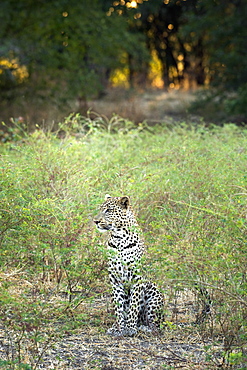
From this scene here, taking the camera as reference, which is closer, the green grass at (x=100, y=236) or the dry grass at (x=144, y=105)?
the green grass at (x=100, y=236)

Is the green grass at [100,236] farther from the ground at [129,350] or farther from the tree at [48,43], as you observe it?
the tree at [48,43]

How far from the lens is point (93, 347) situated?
4789 mm

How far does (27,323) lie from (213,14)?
15291 millimetres

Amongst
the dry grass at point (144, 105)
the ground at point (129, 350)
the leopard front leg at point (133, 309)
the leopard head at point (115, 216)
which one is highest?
the leopard head at point (115, 216)

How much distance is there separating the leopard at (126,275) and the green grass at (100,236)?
141 millimetres

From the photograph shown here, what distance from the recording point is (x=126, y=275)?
511 cm

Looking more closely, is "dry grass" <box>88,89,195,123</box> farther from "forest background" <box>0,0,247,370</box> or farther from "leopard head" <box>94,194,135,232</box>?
"leopard head" <box>94,194,135,232</box>

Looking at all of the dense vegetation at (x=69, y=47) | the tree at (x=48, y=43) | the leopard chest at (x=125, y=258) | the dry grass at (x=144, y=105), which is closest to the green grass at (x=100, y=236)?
the leopard chest at (x=125, y=258)

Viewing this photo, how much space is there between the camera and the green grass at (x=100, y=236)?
4.38 meters

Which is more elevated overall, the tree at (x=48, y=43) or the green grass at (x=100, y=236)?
the tree at (x=48, y=43)

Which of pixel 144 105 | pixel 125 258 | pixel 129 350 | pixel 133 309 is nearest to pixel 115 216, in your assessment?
pixel 125 258

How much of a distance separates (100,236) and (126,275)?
0.89 meters

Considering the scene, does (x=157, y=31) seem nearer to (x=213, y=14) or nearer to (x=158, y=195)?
(x=213, y=14)

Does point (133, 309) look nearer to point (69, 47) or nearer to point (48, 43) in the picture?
point (48, 43)
